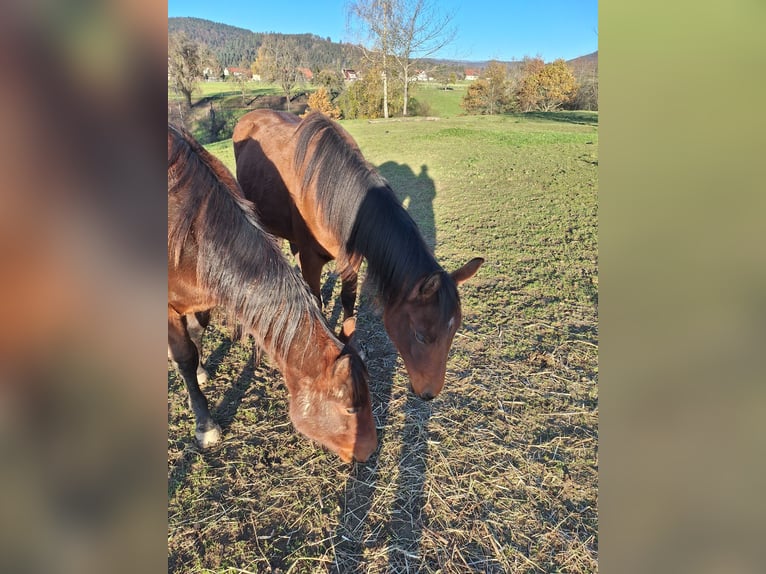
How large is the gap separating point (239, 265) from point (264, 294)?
202 millimetres

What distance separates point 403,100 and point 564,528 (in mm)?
29315

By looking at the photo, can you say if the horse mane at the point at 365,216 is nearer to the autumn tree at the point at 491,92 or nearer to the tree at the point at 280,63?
the tree at the point at 280,63

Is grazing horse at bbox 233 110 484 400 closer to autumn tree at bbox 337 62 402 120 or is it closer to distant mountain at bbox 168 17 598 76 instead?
distant mountain at bbox 168 17 598 76

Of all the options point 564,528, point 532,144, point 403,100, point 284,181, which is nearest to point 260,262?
point 284,181

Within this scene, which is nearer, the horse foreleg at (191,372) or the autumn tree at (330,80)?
the horse foreleg at (191,372)

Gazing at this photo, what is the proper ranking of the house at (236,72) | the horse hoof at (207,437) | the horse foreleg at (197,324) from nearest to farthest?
the horse hoof at (207,437), the horse foreleg at (197,324), the house at (236,72)

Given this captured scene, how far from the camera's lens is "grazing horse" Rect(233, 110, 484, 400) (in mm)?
2535

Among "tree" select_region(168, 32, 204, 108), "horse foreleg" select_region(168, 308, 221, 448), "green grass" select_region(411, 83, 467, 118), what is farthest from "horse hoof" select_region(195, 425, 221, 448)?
"green grass" select_region(411, 83, 467, 118)

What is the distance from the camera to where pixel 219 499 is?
248 centimetres

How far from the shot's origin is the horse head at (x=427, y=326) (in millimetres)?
2436

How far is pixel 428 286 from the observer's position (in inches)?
96.6

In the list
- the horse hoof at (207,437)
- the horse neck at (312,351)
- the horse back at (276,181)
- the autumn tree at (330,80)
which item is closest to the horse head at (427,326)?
the horse neck at (312,351)

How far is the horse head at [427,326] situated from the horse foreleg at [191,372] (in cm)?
136

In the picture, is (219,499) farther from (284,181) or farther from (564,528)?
(284,181)
